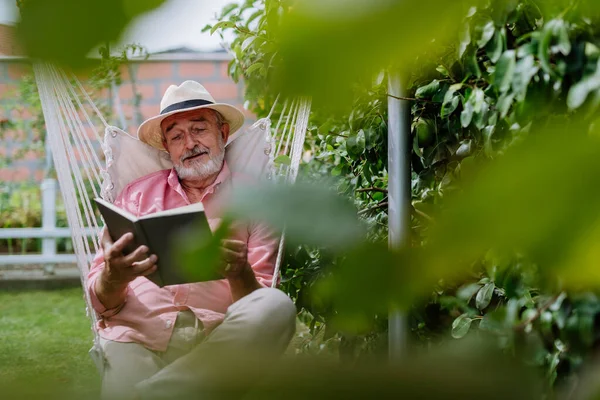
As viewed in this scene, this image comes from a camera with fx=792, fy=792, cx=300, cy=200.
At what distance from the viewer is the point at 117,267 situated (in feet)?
5.12

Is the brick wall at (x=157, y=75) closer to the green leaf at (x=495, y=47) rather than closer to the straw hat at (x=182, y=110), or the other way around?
the green leaf at (x=495, y=47)

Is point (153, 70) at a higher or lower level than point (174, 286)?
higher

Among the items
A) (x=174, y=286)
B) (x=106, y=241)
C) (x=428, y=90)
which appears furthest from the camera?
(x=174, y=286)

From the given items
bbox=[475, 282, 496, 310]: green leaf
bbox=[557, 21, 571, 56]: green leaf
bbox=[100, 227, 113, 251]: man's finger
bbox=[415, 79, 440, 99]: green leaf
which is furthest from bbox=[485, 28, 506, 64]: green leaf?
bbox=[100, 227, 113, 251]: man's finger

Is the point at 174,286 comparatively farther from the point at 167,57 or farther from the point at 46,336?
the point at 167,57

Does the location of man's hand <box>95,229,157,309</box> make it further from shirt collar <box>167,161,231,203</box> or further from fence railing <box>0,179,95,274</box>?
fence railing <box>0,179,95,274</box>

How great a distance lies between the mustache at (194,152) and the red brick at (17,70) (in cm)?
209

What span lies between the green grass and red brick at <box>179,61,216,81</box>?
0.33ft

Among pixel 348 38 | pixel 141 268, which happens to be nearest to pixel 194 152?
pixel 141 268

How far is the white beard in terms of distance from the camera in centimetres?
224

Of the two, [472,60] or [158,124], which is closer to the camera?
[472,60]

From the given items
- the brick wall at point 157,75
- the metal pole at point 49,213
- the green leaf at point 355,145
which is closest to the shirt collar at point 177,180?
the green leaf at point 355,145

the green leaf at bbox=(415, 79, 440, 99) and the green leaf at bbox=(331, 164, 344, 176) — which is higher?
the green leaf at bbox=(415, 79, 440, 99)

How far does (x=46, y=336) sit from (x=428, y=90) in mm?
1939
